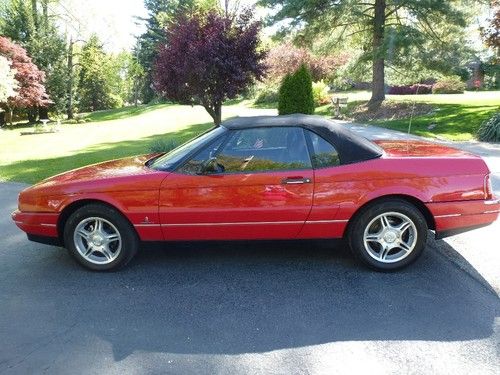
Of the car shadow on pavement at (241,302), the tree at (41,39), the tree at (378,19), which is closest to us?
the car shadow on pavement at (241,302)

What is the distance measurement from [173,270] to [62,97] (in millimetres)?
28909

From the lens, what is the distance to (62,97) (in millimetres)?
29188

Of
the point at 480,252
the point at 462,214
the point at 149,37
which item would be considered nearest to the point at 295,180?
the point at 462,214

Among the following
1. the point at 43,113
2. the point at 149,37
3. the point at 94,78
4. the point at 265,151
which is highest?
the point at 149,37

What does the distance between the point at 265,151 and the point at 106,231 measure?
172 centimetres

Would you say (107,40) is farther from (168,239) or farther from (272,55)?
(168,239)

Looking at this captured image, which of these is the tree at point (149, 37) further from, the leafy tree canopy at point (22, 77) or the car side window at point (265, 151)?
the car side window at point (265, 151)

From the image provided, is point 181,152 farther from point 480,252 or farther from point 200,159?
point 480,252

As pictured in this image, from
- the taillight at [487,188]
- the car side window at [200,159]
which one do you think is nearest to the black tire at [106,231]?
the car side window at [200,159]

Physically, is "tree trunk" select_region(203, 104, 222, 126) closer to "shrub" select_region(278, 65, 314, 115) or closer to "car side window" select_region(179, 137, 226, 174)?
"shrub" select_region(278, 65, 314, 115)

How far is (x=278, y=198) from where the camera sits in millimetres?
3803

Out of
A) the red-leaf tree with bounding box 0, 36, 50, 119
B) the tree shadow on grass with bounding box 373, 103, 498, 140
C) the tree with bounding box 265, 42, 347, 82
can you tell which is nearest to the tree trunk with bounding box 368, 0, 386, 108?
the tree shadow on grass with bounding box 373, 103, 498, 140

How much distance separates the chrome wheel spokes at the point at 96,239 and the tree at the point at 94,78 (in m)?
32.2

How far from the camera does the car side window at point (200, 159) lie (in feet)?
12.8
